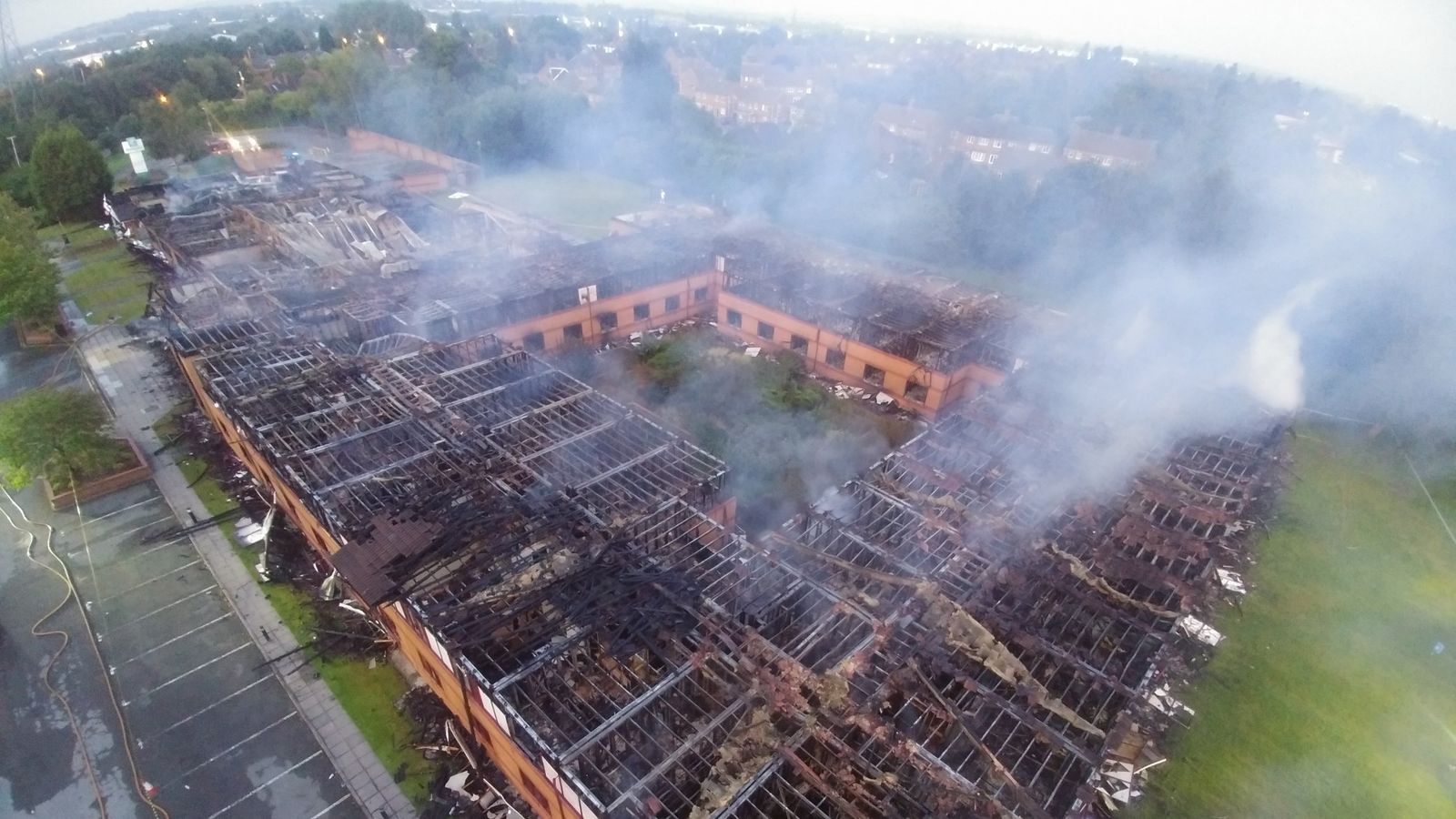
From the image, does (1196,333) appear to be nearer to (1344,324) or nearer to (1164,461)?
(1344,324)

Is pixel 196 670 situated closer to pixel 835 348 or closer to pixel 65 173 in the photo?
pixel 835 348

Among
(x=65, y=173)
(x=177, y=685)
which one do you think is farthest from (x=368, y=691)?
(x=65, y=173)

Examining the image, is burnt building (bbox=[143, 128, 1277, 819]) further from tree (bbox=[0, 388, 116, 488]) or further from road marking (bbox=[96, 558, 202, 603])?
tree (bbox=[0, 388, 116, 488])

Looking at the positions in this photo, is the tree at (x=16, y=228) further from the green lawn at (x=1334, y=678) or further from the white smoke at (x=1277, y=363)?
the white smoke at (x=1277, y=363)

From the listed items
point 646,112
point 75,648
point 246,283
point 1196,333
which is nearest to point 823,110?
point 646,112

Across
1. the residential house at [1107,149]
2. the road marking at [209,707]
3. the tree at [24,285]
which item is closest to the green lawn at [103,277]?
the tree at [24,285]
